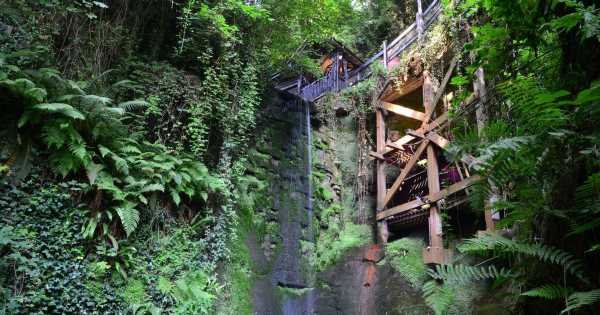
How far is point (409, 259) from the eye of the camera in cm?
738

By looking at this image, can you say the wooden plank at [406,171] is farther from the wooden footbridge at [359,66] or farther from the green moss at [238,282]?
the green moss at [238,282]

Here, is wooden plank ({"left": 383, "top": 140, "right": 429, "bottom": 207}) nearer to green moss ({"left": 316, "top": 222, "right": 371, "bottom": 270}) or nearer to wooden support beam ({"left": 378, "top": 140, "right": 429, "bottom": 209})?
wooden support beam ({"left": 378, "top": 140, "right": 429, "bottom": 209})

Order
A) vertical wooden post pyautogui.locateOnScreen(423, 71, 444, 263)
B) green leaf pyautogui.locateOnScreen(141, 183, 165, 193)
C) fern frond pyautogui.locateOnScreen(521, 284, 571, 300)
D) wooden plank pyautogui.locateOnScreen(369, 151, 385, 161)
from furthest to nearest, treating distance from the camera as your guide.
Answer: wooden plank pyautogui.locateOnScreen(369, 151, 385, 161) < vertical wooden post pyautogui.locateOnScreen(423, 71, 444, 263) < green leaf pyautogui.locateOnScreen(141, 183, 165, 193) < fern frond pyautogui.locateOnScreen(521, 284, 571, 300)

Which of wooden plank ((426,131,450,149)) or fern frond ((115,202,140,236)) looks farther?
wooden plank ((426,131,450,149))

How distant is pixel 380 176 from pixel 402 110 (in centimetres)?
155

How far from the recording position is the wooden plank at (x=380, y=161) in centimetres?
866

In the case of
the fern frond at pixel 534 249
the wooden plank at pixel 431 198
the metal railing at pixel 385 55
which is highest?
the metal railing at pixel 385 55

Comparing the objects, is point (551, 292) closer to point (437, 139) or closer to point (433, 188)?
point (433, 188)

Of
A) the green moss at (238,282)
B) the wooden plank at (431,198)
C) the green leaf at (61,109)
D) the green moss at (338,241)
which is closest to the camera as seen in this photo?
the green leaf at (61,109)

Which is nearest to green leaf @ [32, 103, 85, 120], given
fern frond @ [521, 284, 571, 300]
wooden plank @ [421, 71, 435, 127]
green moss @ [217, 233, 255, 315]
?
green moss @ [217, 233, 255, 315]

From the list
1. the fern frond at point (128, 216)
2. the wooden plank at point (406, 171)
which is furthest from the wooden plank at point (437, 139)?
the fern frond at point (128, 216)

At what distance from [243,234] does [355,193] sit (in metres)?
3.34

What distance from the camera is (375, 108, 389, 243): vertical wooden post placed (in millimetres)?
8391

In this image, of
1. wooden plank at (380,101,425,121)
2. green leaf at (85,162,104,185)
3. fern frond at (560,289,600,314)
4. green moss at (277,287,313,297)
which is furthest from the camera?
wooden plank at (380,101,425,121)
